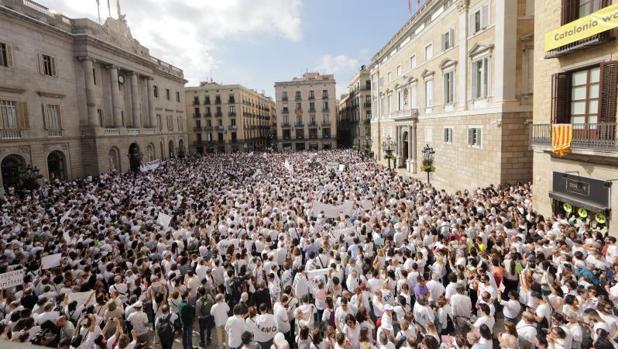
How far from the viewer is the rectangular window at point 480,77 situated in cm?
2036

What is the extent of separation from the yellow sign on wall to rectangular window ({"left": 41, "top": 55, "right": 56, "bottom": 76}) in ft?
110

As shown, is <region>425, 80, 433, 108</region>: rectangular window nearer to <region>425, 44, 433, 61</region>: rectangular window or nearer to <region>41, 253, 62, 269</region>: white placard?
<region>425, 44, 433, 61</region>: rectangular window

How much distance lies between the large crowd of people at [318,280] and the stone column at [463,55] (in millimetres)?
→ 9057

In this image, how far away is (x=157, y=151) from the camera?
4597 cm

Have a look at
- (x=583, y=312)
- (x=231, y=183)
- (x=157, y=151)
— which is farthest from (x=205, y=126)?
(x=583, y=312)

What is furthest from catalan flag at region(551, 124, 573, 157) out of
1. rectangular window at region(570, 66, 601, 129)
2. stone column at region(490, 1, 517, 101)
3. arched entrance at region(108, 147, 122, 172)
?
arched entrance at region(108, 147, 122, 172)

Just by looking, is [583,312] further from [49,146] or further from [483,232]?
[49,146]

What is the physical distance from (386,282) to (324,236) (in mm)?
3584

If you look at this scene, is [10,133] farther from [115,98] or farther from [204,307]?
[204,307]

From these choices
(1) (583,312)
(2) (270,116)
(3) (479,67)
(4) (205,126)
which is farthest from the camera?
(2) (270,116)

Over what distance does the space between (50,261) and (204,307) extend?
5.09 meters

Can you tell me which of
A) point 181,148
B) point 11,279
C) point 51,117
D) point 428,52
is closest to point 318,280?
point 11,279

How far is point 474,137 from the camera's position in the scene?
21891mm

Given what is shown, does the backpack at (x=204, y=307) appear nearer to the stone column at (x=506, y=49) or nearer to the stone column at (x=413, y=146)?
the stone column at (x=506, y=49)
